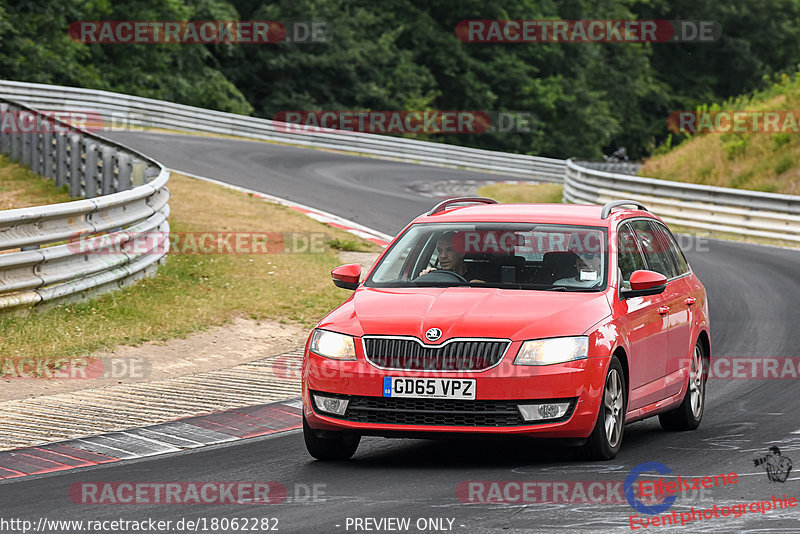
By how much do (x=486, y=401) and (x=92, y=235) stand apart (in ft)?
23.4

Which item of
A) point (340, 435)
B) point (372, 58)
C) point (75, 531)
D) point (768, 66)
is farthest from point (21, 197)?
point (768, 66)

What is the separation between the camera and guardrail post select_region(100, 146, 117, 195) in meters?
19.1

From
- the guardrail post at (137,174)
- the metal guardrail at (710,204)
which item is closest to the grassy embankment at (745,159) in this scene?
the metal guardrail at (710,204)

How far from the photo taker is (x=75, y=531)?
6164 mm

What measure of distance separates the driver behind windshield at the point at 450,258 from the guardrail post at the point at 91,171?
11.8 metres

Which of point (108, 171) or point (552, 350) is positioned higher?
point (552, 350)

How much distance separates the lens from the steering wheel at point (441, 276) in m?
8.55

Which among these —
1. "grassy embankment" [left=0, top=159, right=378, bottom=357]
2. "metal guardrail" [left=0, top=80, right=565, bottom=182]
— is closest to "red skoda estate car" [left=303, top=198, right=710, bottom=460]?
"grassy embankment" [left=0, top=159, right=378, bottom=357]

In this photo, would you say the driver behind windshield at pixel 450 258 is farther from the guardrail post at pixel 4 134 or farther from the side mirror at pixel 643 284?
the guardrail post at pixel 4 134

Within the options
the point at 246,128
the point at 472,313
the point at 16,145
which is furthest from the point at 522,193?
the point at 472,313

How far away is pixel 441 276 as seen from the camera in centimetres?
861

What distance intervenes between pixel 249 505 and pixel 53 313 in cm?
629

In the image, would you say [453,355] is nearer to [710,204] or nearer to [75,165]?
[75,165]

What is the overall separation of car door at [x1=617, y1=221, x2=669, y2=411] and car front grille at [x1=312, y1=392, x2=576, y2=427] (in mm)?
1039
